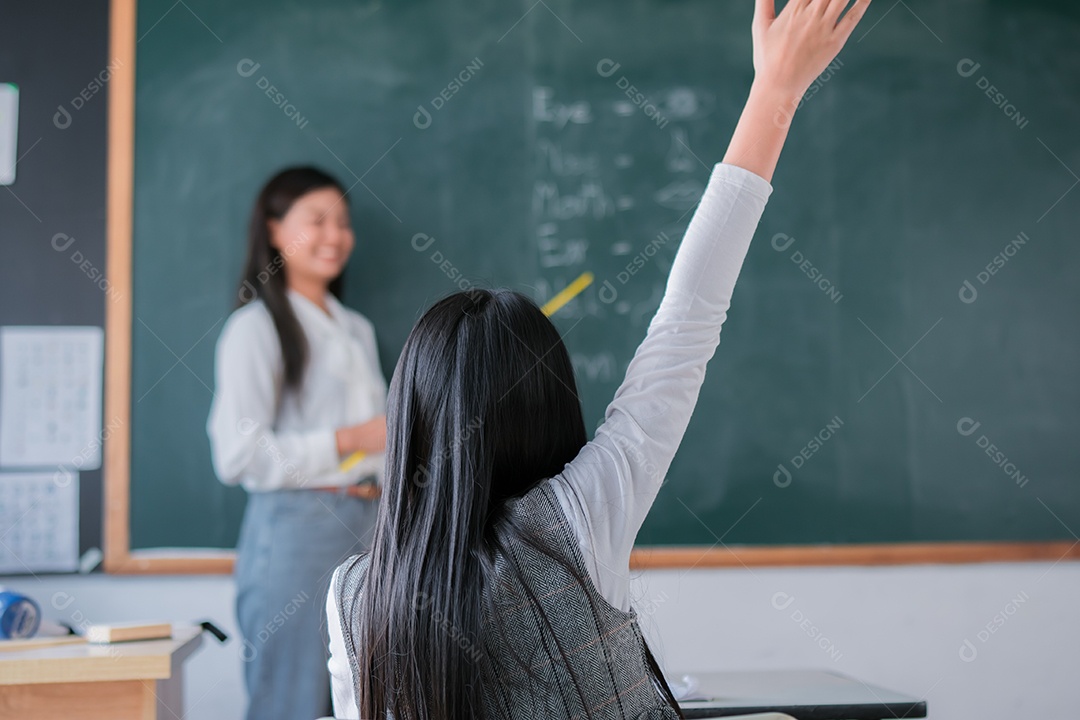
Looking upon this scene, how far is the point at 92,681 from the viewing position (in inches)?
63.3

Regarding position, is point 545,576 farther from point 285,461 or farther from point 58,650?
point 285,461

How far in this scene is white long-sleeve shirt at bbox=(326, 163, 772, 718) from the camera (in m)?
0.92

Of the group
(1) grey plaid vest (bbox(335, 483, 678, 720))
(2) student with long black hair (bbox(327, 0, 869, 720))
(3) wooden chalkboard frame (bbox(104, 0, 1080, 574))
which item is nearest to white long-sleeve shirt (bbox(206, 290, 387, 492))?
(3) wooden chalkboard frame (bbox(104, 0, 1080, 574))

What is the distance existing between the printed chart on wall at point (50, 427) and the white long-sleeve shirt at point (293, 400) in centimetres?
40

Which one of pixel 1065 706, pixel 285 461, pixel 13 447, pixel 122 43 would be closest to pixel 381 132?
pixel 122 43

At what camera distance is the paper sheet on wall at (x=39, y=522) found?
2656 millimetres

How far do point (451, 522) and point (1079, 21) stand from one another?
3.00 m

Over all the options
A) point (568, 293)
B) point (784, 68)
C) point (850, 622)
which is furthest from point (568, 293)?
point (784, 68)

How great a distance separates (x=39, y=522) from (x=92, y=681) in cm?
126

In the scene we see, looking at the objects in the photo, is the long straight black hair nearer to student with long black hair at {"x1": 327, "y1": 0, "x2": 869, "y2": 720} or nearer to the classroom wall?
the classroom wall

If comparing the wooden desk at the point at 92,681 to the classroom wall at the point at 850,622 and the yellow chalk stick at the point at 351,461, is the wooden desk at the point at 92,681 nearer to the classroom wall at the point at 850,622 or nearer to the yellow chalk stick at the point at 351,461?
the yellow chalk stick at the point at 351,461

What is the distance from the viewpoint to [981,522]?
112 inches

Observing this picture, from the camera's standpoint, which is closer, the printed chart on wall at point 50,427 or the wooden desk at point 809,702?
the wooden desk at point 809,702

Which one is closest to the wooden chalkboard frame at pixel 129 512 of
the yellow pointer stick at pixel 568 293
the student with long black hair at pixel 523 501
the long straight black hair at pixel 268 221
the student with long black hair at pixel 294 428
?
the student with long black hair at pixel 294 428
